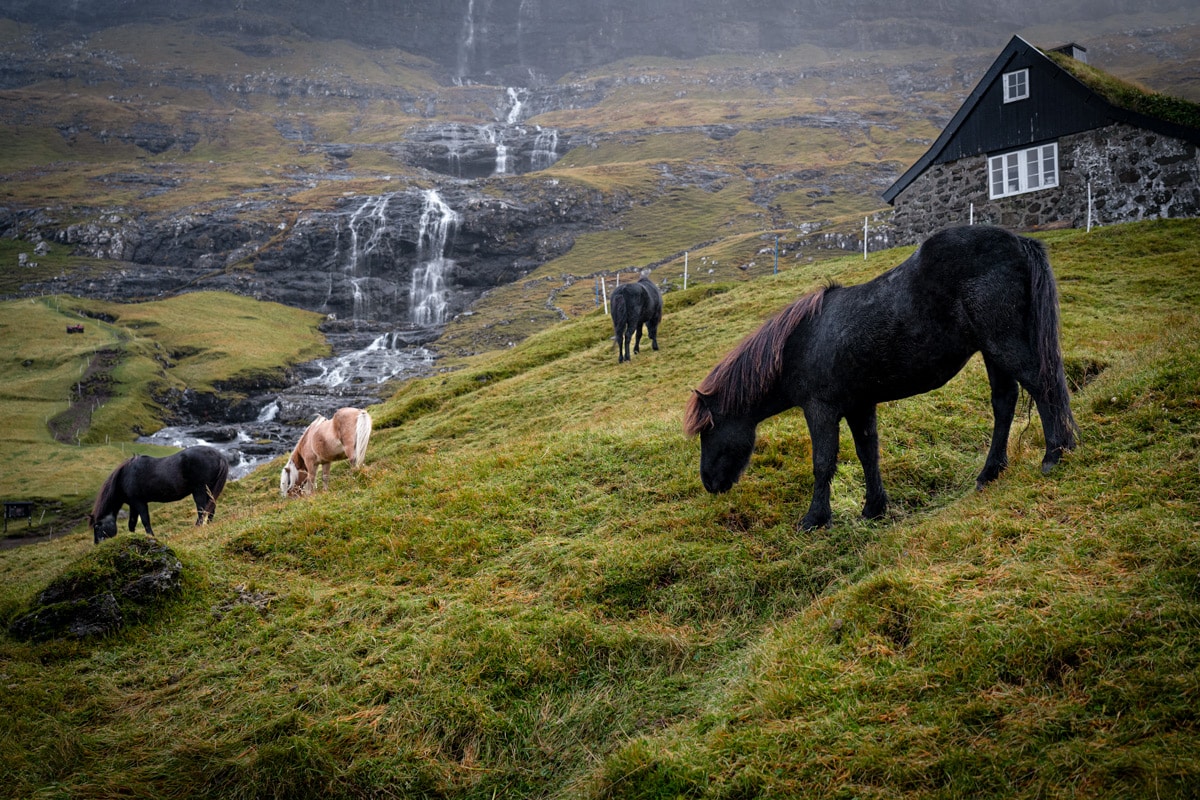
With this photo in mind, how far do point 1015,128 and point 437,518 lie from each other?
32.7 meters

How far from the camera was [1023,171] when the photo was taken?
30.3 meters

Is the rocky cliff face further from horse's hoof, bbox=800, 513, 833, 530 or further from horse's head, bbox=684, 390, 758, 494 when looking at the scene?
horse's hoof, bbox=800, 513, 833, 530

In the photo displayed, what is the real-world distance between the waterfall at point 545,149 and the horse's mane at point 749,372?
16988 centimetres

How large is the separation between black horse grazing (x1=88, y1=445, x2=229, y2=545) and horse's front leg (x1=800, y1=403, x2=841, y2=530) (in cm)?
1435

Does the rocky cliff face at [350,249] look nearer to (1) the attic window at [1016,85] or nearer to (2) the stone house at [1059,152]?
(2) the stone house at [1059,152]

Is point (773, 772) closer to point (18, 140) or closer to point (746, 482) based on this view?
point (746, 482)

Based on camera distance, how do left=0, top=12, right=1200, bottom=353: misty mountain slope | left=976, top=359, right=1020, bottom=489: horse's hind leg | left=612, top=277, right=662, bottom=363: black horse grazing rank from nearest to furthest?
left=976, top=359, right=1020, bottom=489: horse's hind leg, left=612, top=277, right=662, bottom=363: black horse grazing, left=0, top=12, right=1200, bottom=353: misty mountain slope

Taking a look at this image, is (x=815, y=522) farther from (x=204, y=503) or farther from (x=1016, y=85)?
(x=1016, y=85)

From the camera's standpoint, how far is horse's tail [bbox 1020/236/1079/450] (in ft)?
19.8

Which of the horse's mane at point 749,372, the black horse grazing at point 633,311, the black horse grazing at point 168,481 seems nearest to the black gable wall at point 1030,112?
the black horse grazing at point 633,311

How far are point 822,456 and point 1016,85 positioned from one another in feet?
104

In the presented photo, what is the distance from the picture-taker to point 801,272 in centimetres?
3216

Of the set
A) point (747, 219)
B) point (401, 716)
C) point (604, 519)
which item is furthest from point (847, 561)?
point (747, 219)

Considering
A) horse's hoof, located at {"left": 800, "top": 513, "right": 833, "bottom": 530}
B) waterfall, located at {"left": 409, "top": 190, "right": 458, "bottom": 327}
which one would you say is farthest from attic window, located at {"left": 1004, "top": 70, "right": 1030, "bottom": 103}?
waterfall, located at {"left": 409, "top": 190, "right": 458, "bottom": 327}
